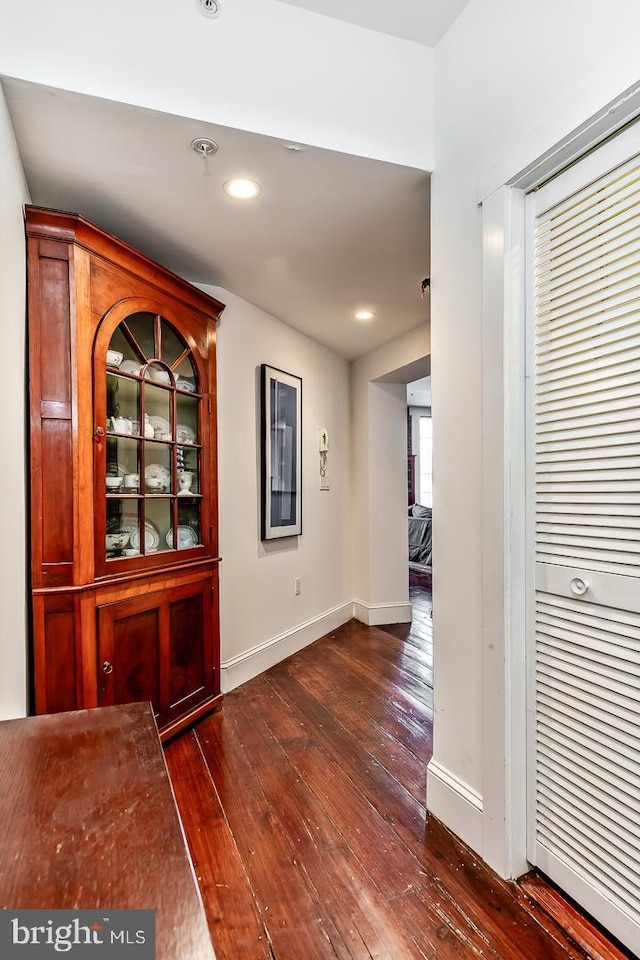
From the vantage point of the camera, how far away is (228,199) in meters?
1.97

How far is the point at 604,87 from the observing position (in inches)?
45.6

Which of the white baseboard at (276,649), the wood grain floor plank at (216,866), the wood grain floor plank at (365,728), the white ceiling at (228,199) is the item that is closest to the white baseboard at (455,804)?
the wood grain floor plank at (365,728)

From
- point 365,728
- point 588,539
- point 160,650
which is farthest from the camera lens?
point 365,728

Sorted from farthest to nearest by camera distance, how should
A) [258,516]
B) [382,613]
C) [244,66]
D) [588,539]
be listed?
1. [382,613]
2. [258,516]
3. [244,66]
4. [588,539]

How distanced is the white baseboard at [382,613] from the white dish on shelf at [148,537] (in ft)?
7.93

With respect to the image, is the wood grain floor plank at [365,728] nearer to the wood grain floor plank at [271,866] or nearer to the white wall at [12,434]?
the wood grain floor plank at [271,866]

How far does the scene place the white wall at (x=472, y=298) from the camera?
4.31 feet

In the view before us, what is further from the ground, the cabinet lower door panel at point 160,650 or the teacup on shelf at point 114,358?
the teacup on shelf at point 114,358

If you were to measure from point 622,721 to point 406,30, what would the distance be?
2277 millimetres

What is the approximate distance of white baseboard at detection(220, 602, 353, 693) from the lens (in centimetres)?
287

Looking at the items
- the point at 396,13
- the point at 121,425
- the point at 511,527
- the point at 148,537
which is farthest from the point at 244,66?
the point at 148,537

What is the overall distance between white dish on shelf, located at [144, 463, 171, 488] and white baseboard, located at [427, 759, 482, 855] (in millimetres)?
1636

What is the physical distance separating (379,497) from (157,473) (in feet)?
7.64

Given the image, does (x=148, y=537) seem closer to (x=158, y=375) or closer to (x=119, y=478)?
(x=119, y=478)
